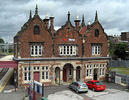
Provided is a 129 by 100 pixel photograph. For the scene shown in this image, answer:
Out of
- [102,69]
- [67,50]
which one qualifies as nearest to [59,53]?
[67,50]

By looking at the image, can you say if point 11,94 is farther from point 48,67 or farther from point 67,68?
point 67,68

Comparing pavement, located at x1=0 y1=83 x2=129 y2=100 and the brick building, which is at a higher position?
the brick building

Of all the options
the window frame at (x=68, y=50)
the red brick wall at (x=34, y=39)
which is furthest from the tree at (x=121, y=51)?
the red brick wall at (x=34, y=39)

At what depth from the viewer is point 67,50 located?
27984 millimetres

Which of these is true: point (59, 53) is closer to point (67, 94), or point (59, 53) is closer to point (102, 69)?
Answer: point (67, 94)

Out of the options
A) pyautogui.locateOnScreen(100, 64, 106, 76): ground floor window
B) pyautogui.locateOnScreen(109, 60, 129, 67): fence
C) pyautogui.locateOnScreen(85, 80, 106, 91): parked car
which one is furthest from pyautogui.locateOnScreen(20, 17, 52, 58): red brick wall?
pyautogui.locateOnScreen(109, 60, 129, 67): fence

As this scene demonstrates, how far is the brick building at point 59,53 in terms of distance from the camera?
2523 centimetres

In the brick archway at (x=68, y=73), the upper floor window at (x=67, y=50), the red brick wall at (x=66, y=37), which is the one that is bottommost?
the brick archway at (x=68, y=73)

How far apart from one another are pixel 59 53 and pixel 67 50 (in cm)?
155

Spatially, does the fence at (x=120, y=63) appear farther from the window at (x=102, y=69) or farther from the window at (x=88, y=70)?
the window at (x=88, y=70)

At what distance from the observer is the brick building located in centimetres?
2523

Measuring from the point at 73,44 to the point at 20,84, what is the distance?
10296mm

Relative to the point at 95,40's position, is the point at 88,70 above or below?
below

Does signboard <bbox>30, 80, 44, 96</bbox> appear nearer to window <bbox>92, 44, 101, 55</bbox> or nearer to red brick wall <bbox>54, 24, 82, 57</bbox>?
red brick wall <bbox>54, 24, 82, 57</bbox>
